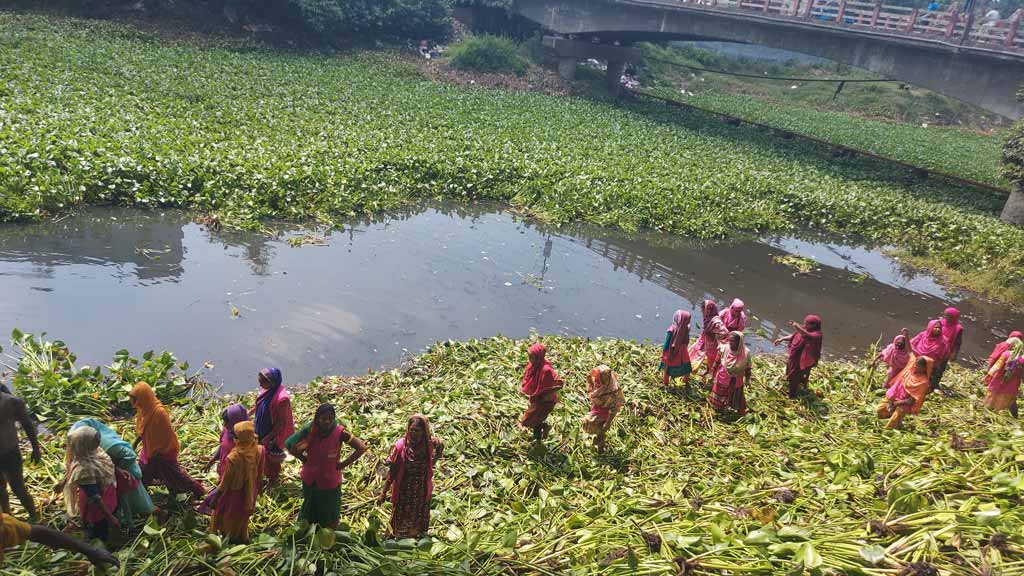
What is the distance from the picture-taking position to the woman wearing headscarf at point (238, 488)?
402 centimetres

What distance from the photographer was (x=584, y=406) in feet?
23.1

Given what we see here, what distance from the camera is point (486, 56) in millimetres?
38688

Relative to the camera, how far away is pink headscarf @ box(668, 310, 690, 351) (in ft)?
23.4

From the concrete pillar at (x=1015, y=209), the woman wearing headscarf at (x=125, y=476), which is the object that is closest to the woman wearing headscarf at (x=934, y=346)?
the woman wearing headscarf at (x=125, y=476)

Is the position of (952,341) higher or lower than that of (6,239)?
higher

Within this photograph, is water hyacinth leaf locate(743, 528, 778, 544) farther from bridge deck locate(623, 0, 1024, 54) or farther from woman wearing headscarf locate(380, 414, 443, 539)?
bridge deck locate(623, 0, 1024, 54)

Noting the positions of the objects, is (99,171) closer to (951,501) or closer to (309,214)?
(309,214)

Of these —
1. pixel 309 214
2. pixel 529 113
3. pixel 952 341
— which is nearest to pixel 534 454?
pixel 952 341

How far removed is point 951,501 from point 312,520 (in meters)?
4.66

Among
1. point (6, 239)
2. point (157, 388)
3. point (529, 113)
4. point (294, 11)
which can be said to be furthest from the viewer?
point (294, 11)

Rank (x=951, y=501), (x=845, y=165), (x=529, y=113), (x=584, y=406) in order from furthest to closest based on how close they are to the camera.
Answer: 1. (x=529, y=113)
2. (x=845, y=165)
3. (x=584, y=406)
4. (x=951, y=501)

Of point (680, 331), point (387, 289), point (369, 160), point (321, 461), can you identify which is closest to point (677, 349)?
point (680, 331)

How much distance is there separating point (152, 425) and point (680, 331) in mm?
5498

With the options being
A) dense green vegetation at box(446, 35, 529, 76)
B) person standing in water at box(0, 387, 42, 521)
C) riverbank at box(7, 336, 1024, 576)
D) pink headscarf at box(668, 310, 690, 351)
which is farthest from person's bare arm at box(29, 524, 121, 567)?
dense green vegetation at box(446, 35, 529, 76)
